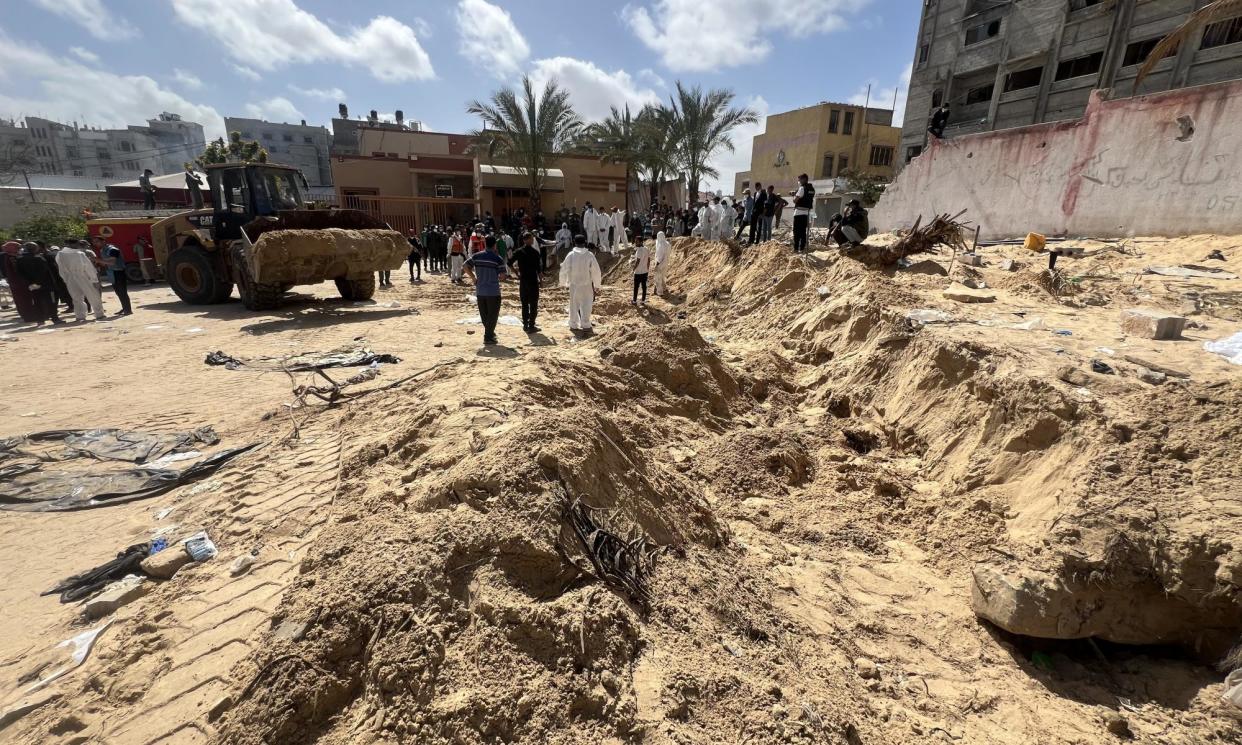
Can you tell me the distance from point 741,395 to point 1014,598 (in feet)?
13.0

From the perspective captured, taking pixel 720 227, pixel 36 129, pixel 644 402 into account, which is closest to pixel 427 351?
pixel 644 402

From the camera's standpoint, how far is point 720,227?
16.0 m

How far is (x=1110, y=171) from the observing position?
984 cm

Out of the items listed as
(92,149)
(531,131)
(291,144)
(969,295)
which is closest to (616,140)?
(531,131)

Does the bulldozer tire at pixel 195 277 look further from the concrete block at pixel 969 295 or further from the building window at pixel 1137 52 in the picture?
the building window at pixel 1137 52

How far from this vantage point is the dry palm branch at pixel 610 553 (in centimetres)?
266

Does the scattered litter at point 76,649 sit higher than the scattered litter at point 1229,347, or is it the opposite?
the scattered litter at point 1229,347

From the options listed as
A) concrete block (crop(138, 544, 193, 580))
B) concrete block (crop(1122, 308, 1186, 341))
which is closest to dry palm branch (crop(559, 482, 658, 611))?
concrete block (crop(138, 544, 193, 580))

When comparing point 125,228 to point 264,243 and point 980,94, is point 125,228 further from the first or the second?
point 980,94

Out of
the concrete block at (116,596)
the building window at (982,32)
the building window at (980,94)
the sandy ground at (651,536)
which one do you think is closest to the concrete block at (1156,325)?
the sandy ground at (651,536)

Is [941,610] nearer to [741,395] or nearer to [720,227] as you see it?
[741,395]

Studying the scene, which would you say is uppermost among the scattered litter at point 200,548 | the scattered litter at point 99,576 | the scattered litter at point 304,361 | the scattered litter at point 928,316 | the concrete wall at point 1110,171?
the concrete wall at point 1110,171

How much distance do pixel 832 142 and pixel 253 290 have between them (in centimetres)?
3257

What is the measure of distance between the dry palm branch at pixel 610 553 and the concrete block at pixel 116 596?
7.77ft
